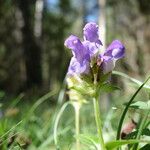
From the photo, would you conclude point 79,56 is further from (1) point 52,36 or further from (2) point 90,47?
(1) point 52,36

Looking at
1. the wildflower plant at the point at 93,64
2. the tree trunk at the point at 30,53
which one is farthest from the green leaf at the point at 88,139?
the tree trunk at the point at 30,53

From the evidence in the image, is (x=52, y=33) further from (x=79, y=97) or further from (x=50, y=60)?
(x=79, y=97)

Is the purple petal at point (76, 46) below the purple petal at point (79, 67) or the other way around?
the other way around

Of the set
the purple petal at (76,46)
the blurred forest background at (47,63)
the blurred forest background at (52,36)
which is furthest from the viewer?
the blurred forest background at (52,36)

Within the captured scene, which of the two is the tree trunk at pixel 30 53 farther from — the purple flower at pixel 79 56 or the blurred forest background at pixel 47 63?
the purple flower at pixel 79 56

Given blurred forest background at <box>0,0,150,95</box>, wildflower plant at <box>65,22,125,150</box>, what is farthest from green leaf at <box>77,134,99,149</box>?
blurred forest background at <box>0,0,150,95</box>
